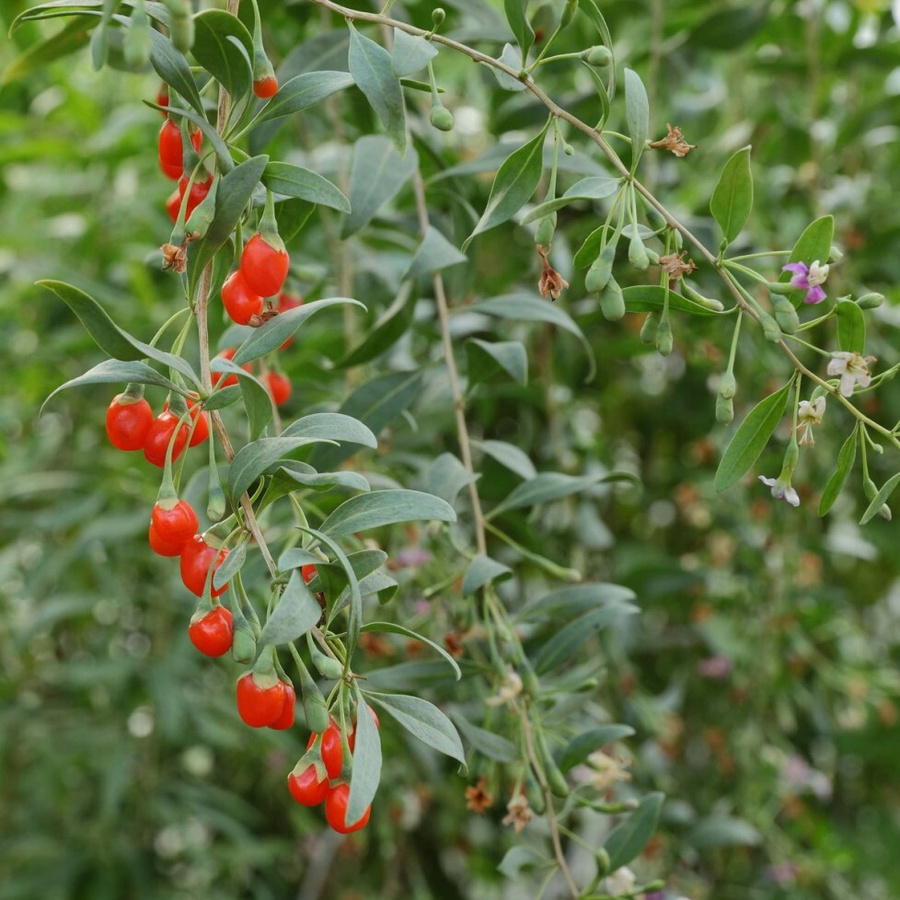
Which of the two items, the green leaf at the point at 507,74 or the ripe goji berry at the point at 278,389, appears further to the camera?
the ripe goji berry at the point at 278,389

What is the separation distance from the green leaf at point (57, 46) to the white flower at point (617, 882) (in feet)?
1.96

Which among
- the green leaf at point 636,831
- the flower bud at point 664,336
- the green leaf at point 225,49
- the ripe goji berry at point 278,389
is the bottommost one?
the green leaf at point 636,831

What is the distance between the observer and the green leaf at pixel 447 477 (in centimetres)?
68

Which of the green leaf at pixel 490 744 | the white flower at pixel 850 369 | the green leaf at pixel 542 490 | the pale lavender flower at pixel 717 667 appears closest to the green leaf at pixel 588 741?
the green leaf at pixel 490 744

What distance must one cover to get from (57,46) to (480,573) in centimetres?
41

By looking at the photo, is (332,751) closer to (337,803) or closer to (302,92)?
(337,803)

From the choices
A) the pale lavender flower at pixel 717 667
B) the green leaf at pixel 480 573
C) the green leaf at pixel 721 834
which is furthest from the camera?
the pale lavender flower at pixel 717 667

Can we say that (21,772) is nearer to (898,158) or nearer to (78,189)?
(78,189)

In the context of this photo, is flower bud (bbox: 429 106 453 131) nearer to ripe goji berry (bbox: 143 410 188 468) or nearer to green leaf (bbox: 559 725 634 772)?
ripe goji berry (bbox: 143 410 188 468)

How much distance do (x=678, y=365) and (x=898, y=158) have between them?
38 cm

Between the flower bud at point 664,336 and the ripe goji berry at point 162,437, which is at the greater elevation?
the ripe goji berry at point 162,437

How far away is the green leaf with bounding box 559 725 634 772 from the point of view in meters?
0.69

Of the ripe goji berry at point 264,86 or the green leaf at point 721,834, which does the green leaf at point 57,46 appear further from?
the green leaf at point 721,834

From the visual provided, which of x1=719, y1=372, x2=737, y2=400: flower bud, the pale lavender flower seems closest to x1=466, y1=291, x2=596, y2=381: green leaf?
x1=719, y1=372, x2=737, y2=400: flower bud
